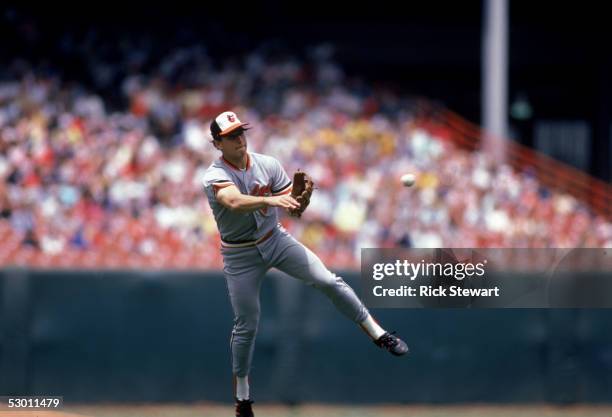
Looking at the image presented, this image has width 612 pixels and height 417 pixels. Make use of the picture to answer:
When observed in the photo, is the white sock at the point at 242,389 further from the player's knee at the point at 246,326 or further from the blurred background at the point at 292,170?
the blurred background at the point at 292,170

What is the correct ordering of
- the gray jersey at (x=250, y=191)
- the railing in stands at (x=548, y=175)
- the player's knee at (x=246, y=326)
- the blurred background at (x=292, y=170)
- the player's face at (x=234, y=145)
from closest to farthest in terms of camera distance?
the player's face at (x=234, y=145) → the gray jersey at (x=250, y=191) → the player's knee at (x=246, y=326) → the blurred background at (x=292, y=170) → the railing in stands at (x=548, y=175)

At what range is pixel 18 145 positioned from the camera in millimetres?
13453

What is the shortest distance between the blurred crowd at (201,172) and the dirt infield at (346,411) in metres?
→ 1.29

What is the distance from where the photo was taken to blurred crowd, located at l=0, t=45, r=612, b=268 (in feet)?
39.6

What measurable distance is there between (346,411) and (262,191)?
261 cm

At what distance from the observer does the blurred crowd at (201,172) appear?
12062 millimetres

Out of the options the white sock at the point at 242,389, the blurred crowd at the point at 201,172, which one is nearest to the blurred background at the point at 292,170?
the blurred crowd at the point at 201,172

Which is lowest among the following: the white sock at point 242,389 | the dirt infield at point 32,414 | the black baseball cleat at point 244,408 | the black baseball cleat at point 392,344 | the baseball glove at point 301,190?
the dirt infield at point 32,414

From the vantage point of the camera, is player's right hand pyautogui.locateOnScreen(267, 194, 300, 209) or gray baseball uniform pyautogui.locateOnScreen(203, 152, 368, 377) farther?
gray baseball uniform pyautogui.locateOnScreen(203, 152, 368, 377)

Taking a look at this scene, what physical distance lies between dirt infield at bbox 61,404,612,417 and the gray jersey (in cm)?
209

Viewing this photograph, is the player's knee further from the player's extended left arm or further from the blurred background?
the blurred background

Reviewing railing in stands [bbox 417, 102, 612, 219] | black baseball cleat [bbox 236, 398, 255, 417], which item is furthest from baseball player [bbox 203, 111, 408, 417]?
railing in stands [bbox 417, 102, 612, 219]

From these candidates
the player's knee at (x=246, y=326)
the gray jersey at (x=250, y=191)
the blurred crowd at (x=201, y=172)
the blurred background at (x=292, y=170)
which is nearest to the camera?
the gray jersey at (x=250, y=191)

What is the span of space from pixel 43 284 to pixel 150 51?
24.3 feet
